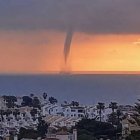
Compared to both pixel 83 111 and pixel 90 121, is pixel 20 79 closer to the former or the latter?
pixel 83 111

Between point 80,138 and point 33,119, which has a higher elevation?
point 33,119

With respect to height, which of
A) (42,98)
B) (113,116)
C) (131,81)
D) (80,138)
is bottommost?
(80,138)

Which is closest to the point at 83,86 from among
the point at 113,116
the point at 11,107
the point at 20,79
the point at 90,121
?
the point at 20,79

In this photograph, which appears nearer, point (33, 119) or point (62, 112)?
point (33, 119)

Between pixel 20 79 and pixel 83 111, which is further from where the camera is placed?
pixel 20 79

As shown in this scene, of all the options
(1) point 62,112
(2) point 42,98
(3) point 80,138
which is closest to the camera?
(3) point 80,138

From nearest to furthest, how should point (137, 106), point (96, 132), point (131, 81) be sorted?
point (137, 106), point (96, 132), point (131, 81)

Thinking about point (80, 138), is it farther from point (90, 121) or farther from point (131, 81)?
point (131, 81)

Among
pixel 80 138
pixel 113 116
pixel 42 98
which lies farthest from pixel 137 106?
pixel 42 98

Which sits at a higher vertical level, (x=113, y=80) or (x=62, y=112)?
(x=113, y=80)
